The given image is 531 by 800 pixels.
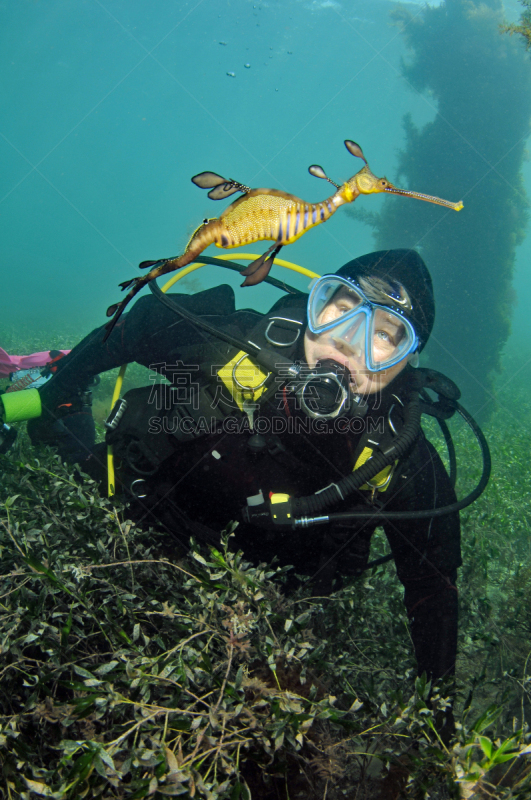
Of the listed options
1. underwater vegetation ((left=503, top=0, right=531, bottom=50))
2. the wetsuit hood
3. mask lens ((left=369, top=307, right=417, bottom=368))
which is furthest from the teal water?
mask lens ((left=369, top=307, right=417, bottom=368))

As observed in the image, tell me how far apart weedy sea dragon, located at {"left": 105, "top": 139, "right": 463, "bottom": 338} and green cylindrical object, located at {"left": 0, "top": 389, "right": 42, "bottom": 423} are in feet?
11.2

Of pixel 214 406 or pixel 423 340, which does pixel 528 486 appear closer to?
pixel 423 340

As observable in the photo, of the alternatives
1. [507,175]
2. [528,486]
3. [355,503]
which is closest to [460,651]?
[355,503]

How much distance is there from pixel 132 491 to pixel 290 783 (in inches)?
87.4

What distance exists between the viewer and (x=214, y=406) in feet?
9.86

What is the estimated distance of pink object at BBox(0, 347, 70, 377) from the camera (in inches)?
244

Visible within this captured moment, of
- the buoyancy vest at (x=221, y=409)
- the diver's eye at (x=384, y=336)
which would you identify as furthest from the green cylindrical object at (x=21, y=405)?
the diver's eye at (x=384, y=336)

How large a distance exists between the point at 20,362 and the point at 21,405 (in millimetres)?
2695

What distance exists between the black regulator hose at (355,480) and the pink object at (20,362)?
529cm

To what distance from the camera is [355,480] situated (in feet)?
8.54

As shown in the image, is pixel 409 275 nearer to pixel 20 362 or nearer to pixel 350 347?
pixel 350 347

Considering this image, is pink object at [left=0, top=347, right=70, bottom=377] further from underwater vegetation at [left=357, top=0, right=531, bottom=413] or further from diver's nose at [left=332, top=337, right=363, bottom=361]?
underwater vegetation at [left=357, top=0, right=531, bottom=413]

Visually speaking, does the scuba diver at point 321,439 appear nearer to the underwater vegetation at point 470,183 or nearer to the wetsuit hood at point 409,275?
the wetsuit hood at point 409,275

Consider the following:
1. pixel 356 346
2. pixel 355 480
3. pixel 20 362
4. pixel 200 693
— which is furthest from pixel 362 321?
pixel 20 362
